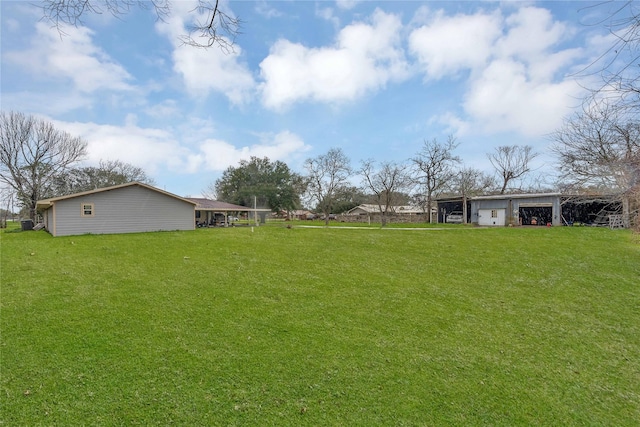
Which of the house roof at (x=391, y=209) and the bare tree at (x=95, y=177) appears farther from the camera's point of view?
the house roof at (x=391, y=209)

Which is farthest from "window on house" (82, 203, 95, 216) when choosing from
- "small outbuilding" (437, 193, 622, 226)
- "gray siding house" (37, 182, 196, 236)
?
"small outbuilding" (437, 193, 622, 226)

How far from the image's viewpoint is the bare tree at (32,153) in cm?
2492

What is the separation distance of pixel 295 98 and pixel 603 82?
43.7 feet

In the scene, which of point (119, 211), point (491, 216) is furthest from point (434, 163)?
point (119, 211)

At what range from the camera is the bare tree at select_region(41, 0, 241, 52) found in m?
2.22

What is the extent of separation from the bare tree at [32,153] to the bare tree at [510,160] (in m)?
46.8

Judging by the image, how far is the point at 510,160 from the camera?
121ft

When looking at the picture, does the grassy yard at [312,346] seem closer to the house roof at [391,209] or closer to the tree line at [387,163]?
the tree line at [387,163]

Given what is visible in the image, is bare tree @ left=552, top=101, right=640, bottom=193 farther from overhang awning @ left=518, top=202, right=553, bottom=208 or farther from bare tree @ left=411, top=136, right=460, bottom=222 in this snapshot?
bare tree @ left=411, top=136, right=460, bottom=222

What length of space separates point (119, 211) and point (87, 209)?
1.50m

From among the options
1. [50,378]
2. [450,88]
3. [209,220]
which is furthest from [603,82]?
[209,220]

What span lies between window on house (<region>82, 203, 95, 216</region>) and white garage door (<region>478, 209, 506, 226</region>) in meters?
29.0

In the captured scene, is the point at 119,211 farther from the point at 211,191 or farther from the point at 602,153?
the point at 211,191

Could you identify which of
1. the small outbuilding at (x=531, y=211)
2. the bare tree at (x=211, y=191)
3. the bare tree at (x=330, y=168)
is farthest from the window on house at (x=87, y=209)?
the bare tree at (x=211, y=191)
